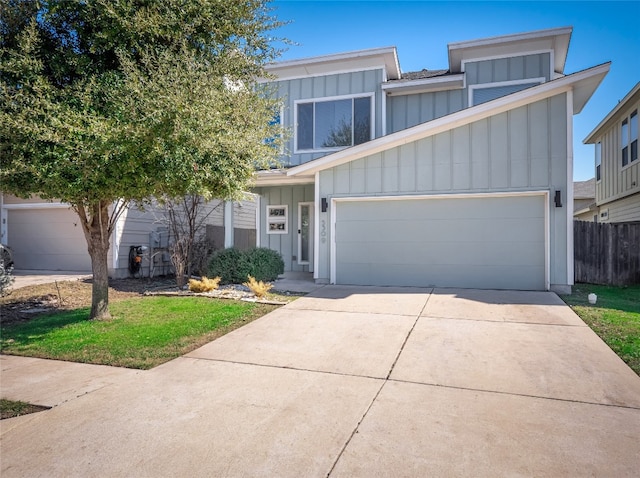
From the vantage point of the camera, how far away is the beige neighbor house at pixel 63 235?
1144cm

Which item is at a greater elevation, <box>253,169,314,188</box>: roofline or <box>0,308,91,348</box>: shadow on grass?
<box>253,169,314,188</box>: roofline

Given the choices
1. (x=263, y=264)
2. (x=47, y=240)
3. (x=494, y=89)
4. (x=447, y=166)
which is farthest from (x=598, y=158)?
(x=47, y=240)

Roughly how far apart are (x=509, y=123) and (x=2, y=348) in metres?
9.75

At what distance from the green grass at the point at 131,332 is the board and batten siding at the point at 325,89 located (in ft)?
19.4

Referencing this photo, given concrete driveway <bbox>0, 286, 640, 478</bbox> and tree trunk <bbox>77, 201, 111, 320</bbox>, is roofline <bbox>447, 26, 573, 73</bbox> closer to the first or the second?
concrete driveway <bbox>0, 286, 640, 478</bbox>

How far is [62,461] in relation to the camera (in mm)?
2518

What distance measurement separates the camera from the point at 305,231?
12.3m

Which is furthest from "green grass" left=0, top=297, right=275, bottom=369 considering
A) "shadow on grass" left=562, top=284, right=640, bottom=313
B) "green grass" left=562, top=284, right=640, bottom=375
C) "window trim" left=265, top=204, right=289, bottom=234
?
"shadow on grass" left=562, top=284, right=640, bottom=313

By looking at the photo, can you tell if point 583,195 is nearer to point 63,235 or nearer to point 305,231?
point 305,231

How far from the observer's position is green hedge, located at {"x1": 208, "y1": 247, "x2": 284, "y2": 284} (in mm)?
9719

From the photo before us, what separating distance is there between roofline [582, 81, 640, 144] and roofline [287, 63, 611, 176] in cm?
477

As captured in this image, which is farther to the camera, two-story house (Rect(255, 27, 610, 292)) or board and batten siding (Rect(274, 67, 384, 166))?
board and batten siding (Rect(274, 67, 384, 166))

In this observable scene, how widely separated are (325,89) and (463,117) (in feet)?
15.8

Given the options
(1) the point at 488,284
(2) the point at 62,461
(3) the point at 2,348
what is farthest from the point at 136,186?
(1) the point at 488,284
